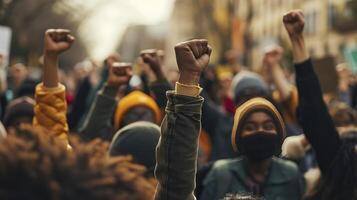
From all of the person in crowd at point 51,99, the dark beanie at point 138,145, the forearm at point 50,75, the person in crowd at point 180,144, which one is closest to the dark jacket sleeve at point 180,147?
the person in crowd at point 180,144

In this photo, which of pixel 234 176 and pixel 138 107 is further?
pixel 138 107

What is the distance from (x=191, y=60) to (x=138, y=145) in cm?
115

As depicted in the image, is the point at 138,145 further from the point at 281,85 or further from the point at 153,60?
the point at 281,85

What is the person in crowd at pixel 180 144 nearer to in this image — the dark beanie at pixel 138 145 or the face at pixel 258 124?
the dark beanie at pixel 138 145

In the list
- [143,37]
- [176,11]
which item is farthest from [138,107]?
[143,37]

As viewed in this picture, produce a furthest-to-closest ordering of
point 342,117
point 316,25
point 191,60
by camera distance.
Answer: point 316,25, point 342,117, point 191,60

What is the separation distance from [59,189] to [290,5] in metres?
51.6

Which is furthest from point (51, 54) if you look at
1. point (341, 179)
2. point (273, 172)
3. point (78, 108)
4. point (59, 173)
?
point (78, 108)

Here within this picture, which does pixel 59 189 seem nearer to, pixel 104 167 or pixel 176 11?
pixel 104 167

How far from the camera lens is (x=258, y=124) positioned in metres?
4.09

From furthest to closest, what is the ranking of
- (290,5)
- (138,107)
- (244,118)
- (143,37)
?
(143,37), (290,5), (138,107), (244,118)

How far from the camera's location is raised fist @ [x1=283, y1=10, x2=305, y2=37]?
3.90 meters

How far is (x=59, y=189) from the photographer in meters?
1.70

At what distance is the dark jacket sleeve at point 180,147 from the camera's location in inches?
91.4
